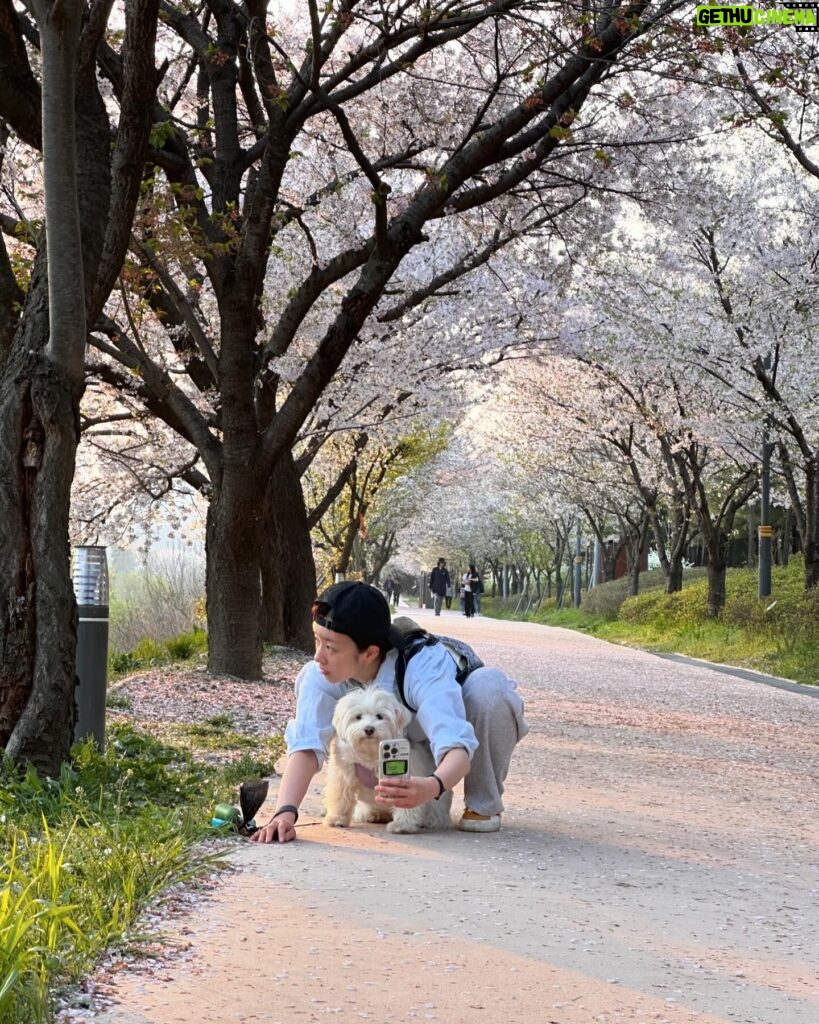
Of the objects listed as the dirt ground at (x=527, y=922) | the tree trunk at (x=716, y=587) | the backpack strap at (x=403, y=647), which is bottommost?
the dirt ground at (x=527, y=922)

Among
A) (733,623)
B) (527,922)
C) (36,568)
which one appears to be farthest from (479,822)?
(733,623)

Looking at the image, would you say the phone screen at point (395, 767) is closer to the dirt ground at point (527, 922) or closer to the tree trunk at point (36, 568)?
the dirt ground at point (527, 922)

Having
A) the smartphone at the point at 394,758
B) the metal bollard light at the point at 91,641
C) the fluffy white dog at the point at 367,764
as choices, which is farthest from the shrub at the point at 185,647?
the smartphone at the point at 394,758

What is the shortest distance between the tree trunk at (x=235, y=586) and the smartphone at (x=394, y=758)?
28.8 feet

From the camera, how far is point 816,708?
15570mm

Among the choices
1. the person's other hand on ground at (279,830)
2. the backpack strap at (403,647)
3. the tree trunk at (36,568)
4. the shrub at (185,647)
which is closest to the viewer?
the person's other hand on ground at (279,830)

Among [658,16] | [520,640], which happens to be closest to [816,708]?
[658,16]

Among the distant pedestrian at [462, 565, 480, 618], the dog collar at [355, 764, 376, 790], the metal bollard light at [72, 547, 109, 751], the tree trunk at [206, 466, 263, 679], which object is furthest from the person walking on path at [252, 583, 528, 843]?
the distant pedestrian at [462, 565, 480, 618]

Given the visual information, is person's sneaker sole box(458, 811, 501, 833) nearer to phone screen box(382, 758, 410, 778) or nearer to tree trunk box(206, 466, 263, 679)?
phone screen box(382, 758, 410, 778)

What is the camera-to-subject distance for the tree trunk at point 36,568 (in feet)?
22.4

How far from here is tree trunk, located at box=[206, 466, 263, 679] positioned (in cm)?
Answer: 1405

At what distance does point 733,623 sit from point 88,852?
23.1 m

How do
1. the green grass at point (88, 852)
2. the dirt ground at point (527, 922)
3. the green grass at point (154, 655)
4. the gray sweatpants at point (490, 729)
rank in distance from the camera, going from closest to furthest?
the green grass at point (88, 852)
the dirt ground at point (527, 922)
the gray sweatpants at point (490, 729)
the green grass at point (154, 655)

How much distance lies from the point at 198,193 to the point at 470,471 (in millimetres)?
43232
